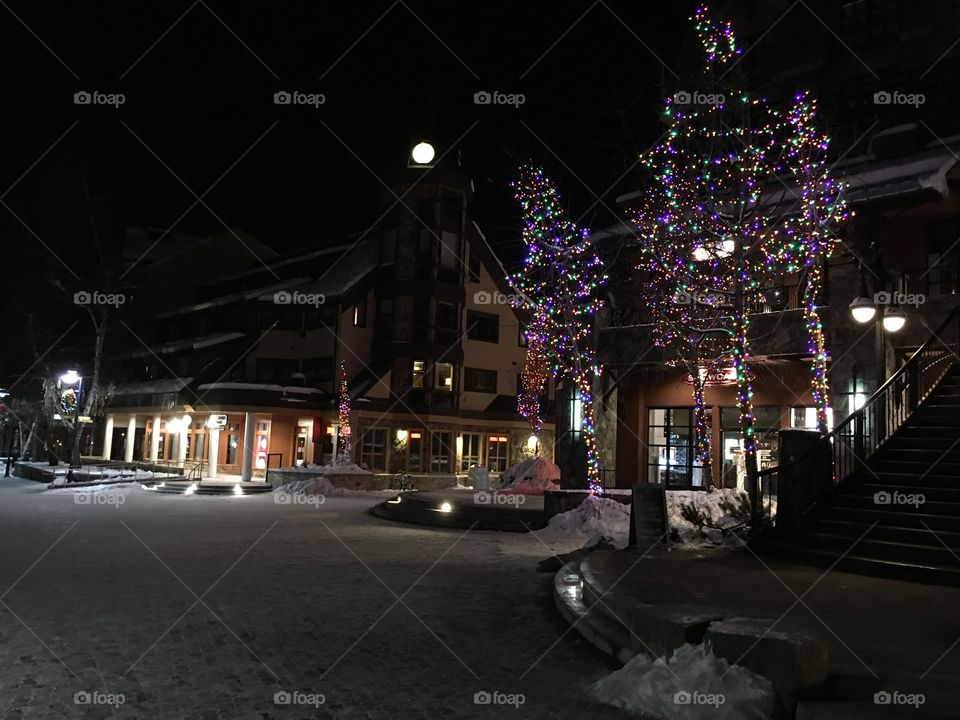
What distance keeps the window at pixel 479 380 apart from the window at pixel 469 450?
2587 mm

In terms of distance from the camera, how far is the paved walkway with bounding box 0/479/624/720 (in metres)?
5.55

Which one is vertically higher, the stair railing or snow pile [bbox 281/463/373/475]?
the stair railing

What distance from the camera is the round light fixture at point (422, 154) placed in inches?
1554

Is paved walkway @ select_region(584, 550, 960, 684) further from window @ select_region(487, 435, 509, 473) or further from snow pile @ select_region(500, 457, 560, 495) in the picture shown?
window @ select_region(487, 435, 509, 473)

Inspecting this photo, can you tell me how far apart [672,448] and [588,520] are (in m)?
8.63

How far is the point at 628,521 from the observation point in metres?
15.8

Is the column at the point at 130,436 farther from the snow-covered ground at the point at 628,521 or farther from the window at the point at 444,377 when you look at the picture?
the snow-covered ground at the point at 628,521

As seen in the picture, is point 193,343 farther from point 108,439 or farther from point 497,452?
point 497,452

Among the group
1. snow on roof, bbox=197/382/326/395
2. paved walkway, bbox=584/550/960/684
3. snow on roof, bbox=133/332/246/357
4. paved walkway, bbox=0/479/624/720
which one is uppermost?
snow on roof, bbox=133/332/246/357

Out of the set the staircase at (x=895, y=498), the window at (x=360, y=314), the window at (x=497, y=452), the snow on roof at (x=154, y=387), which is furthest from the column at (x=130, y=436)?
the staircase at (x=895, y=498)

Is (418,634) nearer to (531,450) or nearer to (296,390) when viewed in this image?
(296,390)

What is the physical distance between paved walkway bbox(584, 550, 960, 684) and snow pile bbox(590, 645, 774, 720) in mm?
736

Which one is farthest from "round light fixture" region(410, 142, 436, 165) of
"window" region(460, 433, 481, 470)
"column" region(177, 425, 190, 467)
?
"column" region(177, 425, 190, 467)

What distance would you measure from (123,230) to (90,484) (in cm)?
1501
